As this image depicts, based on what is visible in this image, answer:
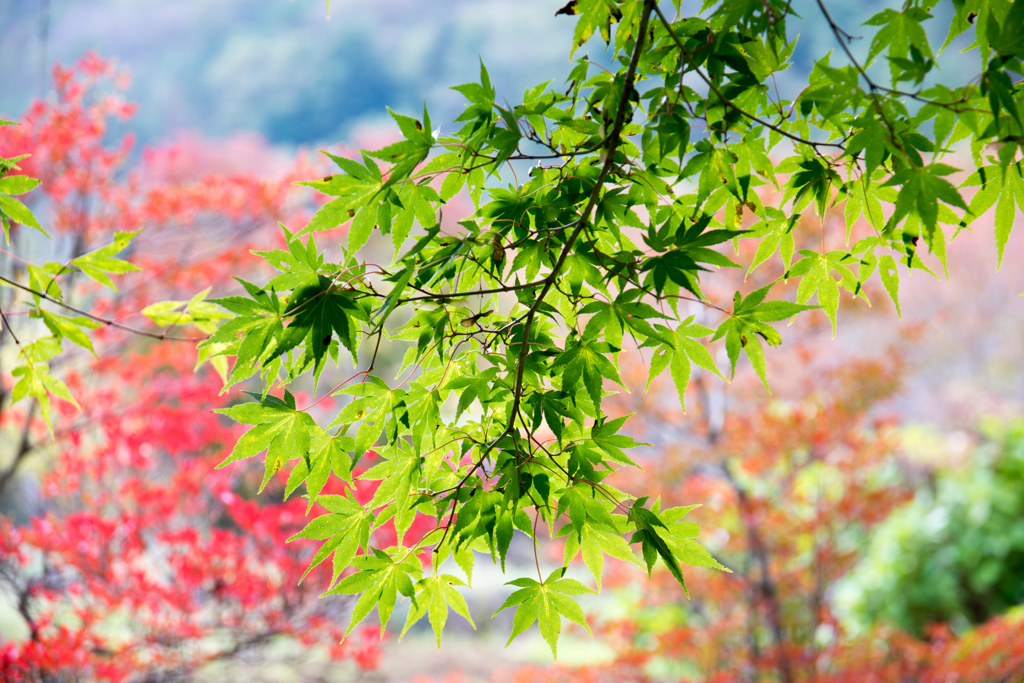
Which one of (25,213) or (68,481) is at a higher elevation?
(68,481)

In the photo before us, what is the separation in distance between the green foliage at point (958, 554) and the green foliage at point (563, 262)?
15.1 feet

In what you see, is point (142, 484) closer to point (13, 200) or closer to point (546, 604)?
point (13, 200)

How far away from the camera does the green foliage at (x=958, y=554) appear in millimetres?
4457

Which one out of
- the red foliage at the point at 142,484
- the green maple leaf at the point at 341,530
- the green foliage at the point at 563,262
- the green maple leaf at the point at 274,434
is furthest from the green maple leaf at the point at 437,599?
the red foliage at the point at 142,484

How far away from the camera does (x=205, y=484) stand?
346cm

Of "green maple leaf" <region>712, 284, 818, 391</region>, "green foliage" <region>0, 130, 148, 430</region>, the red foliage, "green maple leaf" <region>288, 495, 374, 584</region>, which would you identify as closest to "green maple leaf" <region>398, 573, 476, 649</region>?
"green maple leaf" <region>288, 495, 374, 584</region>

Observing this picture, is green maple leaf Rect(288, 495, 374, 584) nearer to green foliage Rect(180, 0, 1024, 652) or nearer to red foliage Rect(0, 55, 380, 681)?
green foliage Rect(180, 0, 1024, 652)

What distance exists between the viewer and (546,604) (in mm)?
984

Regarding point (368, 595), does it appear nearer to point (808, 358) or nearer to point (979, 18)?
point (979, 18)

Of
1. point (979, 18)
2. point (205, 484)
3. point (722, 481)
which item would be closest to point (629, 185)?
point (979, 18)

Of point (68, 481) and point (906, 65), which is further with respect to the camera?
point (68, 481)

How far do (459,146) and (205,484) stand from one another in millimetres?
3191

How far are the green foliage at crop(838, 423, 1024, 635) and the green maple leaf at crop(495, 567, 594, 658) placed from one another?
4.79 metres

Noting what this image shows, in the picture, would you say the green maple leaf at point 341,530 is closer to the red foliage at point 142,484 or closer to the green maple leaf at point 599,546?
the green maple leaf at point 599,546
